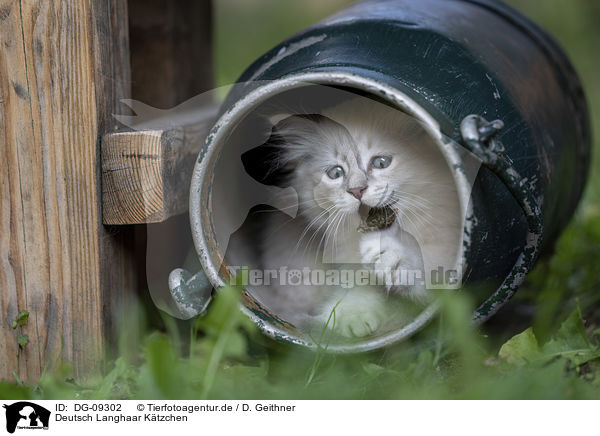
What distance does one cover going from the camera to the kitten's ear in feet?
5.96

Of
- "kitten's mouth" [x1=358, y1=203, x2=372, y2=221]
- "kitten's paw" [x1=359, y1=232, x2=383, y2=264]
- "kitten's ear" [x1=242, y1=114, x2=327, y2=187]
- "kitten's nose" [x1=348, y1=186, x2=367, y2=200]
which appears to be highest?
"kitten's ear" [x1=242, y1=114, x2=327, y2=187]

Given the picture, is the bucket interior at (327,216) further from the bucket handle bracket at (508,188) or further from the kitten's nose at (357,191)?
the bucket handle bracket at (508,188)

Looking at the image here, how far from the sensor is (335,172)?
5.74ft

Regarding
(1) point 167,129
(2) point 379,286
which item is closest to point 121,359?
(1) point 167,129

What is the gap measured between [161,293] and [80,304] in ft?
0.96

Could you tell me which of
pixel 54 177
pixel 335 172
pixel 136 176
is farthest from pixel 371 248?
pixel 54 177

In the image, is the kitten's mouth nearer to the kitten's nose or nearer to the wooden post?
the kitten's nose

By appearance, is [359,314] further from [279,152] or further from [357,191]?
[279,152]

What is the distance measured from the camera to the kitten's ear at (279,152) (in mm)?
1816

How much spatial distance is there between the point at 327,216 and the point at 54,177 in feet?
2.39
